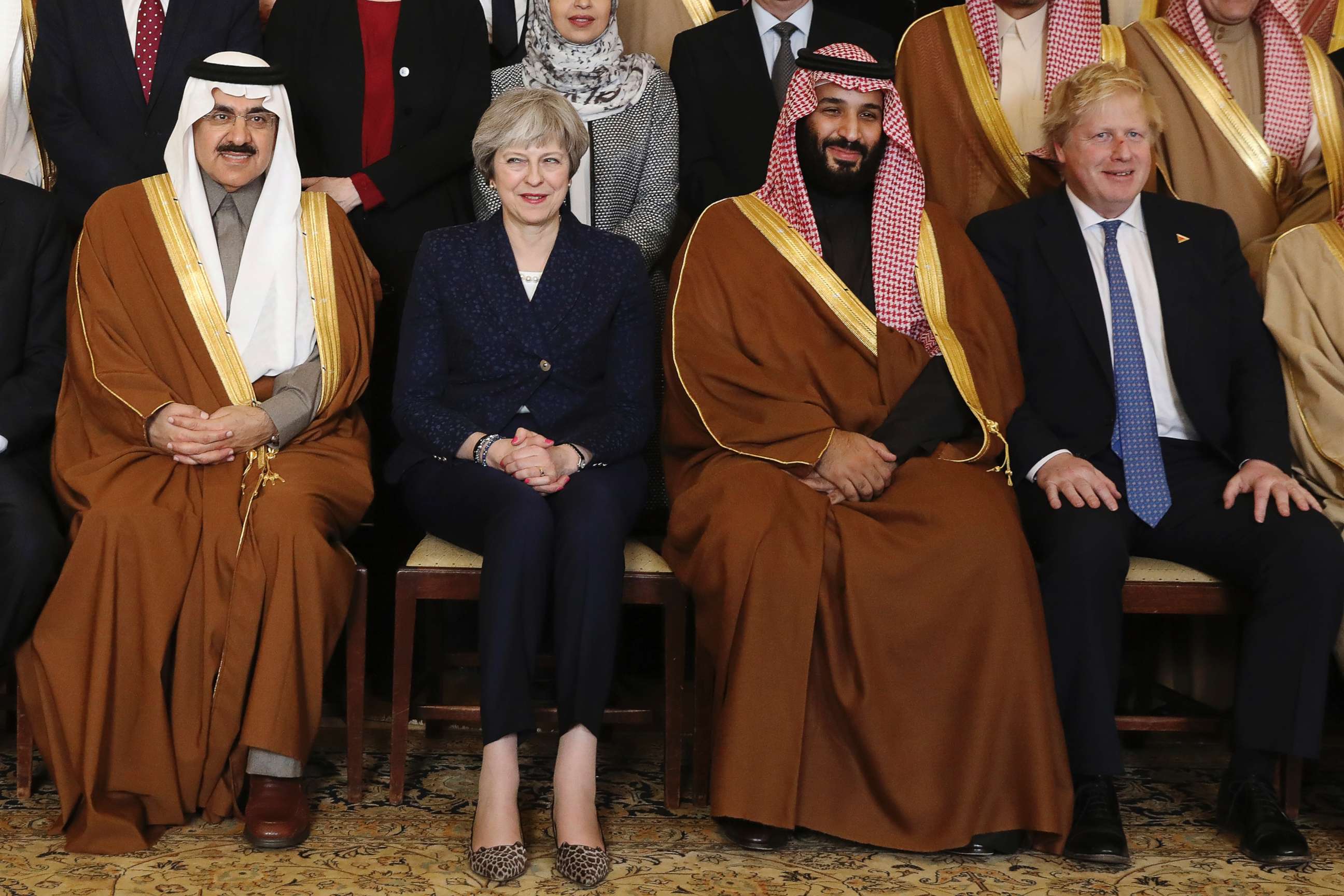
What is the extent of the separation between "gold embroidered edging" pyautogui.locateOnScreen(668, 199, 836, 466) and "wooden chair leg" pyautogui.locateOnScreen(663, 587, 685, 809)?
13.7 inches

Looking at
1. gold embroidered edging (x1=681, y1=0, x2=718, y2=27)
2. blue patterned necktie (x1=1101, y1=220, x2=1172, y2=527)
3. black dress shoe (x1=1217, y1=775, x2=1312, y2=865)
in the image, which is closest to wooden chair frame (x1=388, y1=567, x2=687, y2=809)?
blue patterned necktie (x1=1101, y1=220, x2=1172, y2=527)

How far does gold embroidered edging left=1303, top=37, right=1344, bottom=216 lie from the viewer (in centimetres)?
404

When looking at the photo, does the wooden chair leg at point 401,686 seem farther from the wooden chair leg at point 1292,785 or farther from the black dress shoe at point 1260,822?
the wooden chair leg at point 1292,785

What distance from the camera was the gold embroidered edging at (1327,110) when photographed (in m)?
4.04

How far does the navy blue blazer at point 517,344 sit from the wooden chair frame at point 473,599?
1.00 ft

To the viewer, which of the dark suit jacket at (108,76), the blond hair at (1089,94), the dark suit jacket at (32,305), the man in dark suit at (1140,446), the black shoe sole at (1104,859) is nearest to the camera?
the black shoe sole at (1104,859)

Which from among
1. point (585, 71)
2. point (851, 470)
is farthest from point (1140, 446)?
point (585, 71)

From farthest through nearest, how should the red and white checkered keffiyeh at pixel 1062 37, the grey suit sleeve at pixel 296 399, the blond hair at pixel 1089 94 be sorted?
the red and white checkered keffiyeh at pixel 1062 37
the blond hair at pixel 1089 94
the grey suit sleeve at pixel 296 399

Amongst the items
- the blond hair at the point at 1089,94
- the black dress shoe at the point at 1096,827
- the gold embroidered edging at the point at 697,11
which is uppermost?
the gold embroidered edging at the point at 697,11

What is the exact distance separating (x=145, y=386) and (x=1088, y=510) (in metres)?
2.13

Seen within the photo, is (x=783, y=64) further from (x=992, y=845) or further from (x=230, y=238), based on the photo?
(x=992, y=845)

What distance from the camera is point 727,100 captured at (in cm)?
420

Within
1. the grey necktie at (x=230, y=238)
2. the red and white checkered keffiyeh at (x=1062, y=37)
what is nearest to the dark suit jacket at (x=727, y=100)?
the red and white checkered keffiyeh at (x=1062, y=37)

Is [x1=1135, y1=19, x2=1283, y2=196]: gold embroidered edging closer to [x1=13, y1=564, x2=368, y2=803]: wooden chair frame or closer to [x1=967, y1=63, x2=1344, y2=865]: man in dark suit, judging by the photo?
[x1=967, y1=63, x2=1344, y2=865]: man in dark suit
